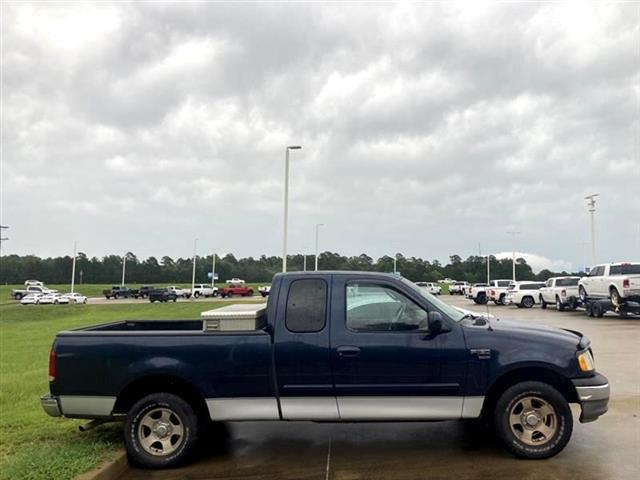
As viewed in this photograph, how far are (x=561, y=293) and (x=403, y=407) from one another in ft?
95.2

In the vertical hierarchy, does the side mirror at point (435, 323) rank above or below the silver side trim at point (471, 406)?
above

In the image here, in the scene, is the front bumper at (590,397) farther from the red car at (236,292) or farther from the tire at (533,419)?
the red car at (236,292)

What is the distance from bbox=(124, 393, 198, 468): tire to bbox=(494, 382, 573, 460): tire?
9.72 feet

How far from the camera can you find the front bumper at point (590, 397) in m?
5.30

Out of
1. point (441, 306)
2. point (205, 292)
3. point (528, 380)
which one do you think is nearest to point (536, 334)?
point (528, 380)

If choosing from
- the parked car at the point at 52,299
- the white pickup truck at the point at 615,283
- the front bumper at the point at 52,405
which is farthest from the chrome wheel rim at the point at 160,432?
the parked car at the point at 52,299

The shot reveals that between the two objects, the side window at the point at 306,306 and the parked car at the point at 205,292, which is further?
the parked car at the point at 205,292

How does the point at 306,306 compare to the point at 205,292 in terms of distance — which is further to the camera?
the point at 205,292

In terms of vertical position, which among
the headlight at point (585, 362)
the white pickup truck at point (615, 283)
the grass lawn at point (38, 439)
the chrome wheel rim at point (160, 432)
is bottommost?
the grass lawn at point (38, 439)

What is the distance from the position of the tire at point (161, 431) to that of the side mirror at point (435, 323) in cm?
243

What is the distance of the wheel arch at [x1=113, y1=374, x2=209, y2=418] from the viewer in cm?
548

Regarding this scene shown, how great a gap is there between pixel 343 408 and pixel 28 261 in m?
144

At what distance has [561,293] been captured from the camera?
31.3 metres

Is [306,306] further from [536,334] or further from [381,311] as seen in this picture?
[536,334]
